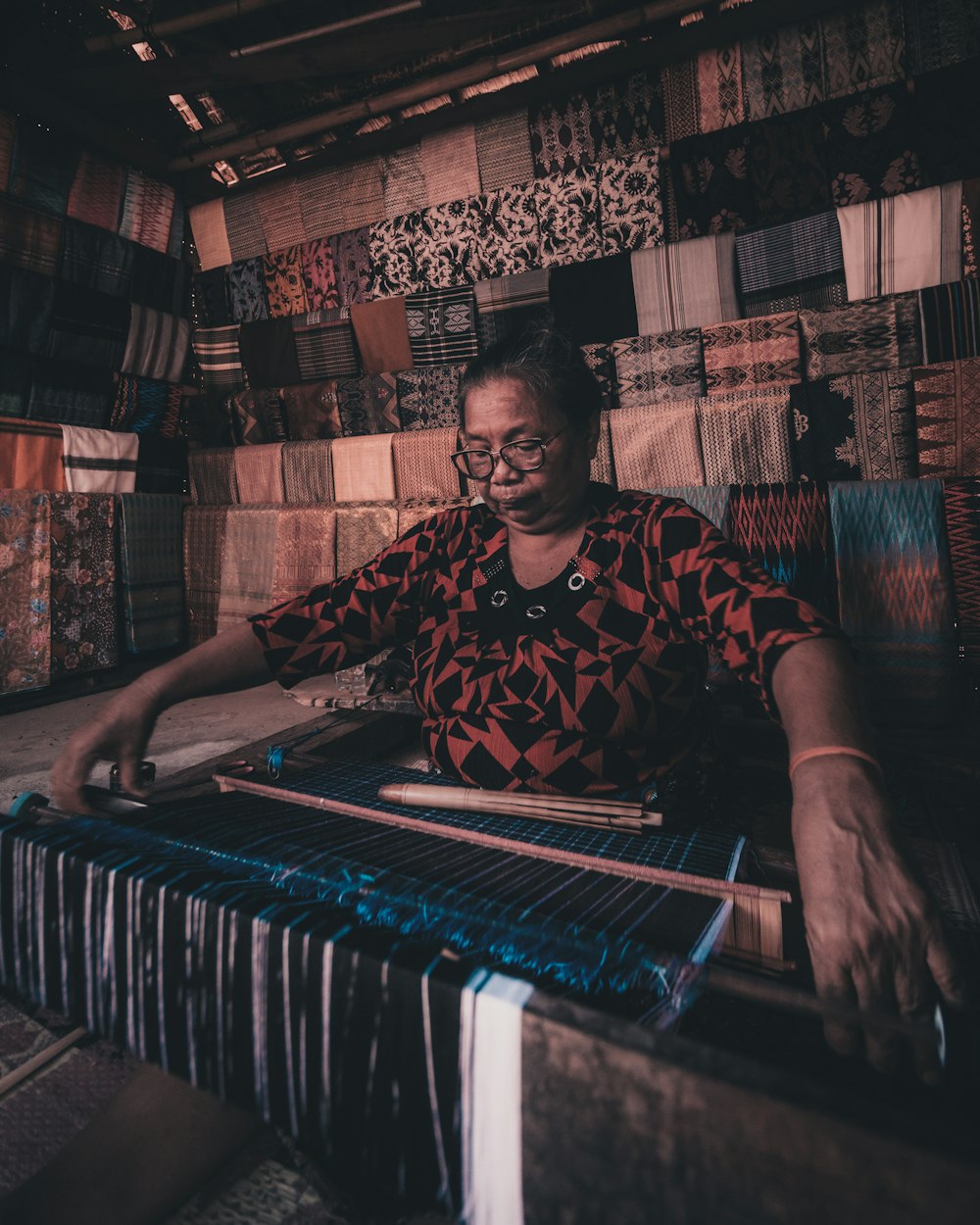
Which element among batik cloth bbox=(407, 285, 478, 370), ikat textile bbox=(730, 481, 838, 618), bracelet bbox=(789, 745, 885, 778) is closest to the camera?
bracelet bbox=(789, 745, 885, 778)

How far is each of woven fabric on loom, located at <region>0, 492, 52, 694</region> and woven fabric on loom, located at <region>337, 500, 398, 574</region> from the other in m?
1.52

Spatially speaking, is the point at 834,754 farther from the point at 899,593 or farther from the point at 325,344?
the point at 325,344

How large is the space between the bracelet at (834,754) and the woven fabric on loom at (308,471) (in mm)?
3440

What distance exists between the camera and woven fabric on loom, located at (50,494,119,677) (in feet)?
11.5

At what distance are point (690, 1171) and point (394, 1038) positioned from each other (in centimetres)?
25

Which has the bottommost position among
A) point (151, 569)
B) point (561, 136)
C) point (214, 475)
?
point (151, 569)

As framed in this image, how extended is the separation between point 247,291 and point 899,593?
3.98 m

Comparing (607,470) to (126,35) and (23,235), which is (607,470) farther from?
(23,235)

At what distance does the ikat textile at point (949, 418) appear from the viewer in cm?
246

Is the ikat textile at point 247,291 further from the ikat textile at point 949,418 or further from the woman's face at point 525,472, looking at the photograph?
the ikat textile at point 949,418

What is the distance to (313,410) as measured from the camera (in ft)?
12.9

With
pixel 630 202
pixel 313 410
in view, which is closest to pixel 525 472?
pixel 630 202

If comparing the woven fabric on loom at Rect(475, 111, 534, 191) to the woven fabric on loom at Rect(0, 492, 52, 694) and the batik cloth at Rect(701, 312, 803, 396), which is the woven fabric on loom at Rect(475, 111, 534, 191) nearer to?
the batik cloth at Rect(701, 312, 803, 396)

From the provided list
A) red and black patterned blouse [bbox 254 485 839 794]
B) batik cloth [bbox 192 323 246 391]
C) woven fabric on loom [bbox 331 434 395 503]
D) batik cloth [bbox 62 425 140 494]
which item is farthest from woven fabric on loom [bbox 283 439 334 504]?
red and black patterned blouse [bbox 254 485 839 794]
